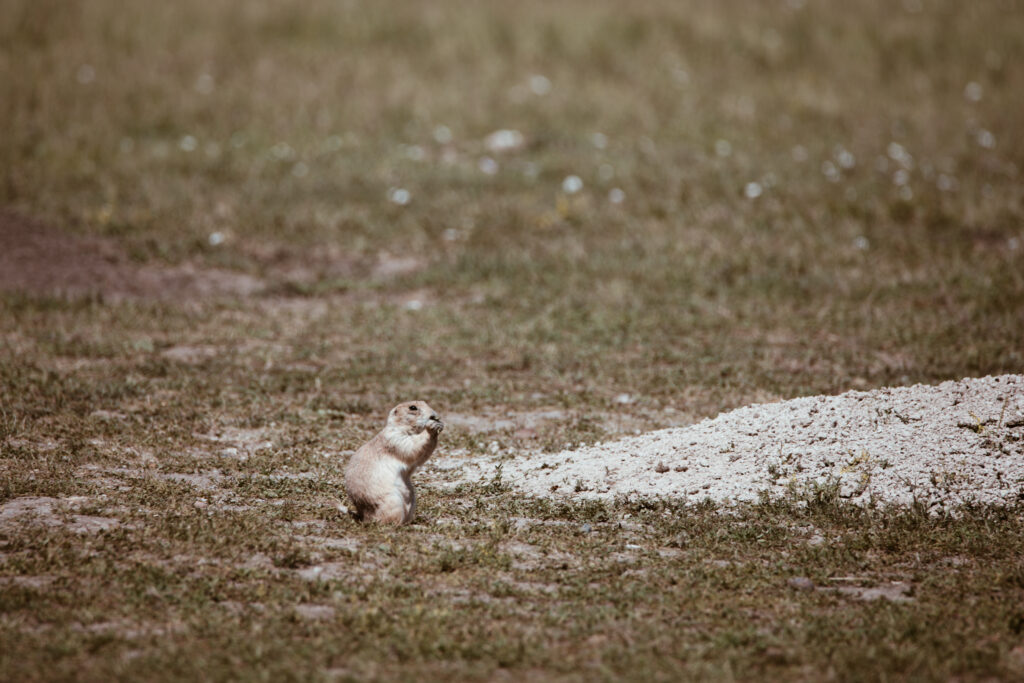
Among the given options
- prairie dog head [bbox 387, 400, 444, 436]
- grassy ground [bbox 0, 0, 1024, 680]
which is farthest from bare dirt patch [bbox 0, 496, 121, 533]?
prairie dog head [bbox 387, 400, 444, 436]

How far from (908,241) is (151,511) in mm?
10339

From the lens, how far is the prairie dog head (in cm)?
624

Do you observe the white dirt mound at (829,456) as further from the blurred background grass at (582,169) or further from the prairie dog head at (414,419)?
the blurred background grass at (582,169)

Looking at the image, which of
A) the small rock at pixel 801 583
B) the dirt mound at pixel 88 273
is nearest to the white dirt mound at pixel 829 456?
the small rock at pixel 801 583

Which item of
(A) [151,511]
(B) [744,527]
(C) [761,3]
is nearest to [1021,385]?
(B) [744,527]

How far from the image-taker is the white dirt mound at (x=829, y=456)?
22.4 feet

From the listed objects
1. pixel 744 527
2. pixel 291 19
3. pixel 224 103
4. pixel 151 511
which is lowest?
pixel 744 527

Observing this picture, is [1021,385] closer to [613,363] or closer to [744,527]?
[744,527]

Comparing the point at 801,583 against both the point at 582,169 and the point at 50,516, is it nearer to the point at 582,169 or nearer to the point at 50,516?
the point at 50,516

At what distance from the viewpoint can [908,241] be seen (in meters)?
13.7

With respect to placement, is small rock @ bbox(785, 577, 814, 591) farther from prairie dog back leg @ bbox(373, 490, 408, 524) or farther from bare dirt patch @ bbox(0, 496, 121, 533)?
bare dirt patch @ bbox(0, 496, 121, 533)

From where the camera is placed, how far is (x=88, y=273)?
1255cm

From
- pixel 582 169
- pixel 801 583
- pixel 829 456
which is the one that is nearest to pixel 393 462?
pixel 801 583

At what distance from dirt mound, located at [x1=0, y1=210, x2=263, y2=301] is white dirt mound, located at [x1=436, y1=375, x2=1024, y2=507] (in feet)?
19.3
